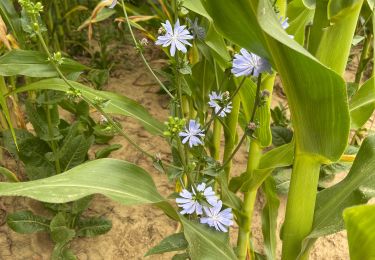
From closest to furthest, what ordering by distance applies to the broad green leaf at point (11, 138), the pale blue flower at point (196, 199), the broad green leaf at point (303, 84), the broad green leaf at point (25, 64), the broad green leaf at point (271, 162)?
1. the broad green leaf at point (303, 84)
2. the pale blue flower at point (196, 199)
3. the broad green leaf at point (271, 162)
4. the broad green leaf at point (25, 64)
5. the broad green leaf at point (11, 138)

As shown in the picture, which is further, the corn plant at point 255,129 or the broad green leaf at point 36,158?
the broad green leaf at point 36,158

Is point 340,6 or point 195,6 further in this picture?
→ point 195,6

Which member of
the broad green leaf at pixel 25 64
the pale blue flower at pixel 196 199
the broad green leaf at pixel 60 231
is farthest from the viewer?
the broad green leaf at pixel 60 231

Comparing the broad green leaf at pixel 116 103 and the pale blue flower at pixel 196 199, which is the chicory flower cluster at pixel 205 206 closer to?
the pale blue flower at pixel 196 199

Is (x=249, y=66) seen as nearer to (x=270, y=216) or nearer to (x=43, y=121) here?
(x=270, y=216)

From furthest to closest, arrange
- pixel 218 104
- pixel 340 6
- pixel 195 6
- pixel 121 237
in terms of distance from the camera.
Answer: pixel 121 237, pixel 195 6, pixel 218 104, pixel 340 6

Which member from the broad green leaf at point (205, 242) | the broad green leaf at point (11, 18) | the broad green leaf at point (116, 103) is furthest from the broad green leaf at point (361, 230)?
the broad green leaf at point (11, 18)

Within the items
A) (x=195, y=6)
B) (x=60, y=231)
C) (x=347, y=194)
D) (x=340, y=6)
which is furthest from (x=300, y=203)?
(x=60, y=231)

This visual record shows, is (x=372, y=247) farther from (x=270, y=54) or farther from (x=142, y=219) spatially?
(x=142, y=219)
